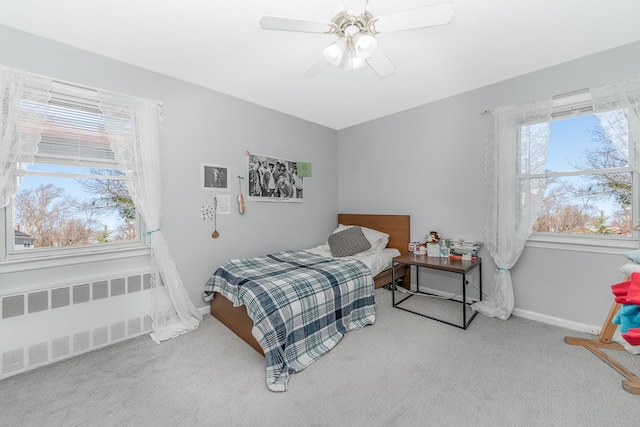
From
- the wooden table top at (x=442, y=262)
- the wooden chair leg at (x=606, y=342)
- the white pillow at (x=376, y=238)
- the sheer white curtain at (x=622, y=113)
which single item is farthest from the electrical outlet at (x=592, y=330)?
the white pillow at (x=376, y=238)

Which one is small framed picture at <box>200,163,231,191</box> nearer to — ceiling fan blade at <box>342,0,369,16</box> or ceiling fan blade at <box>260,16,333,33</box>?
ceiling fan blade at <box>260,16,333,33</box>

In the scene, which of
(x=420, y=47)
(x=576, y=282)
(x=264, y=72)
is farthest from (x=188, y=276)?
(x=576, y=282)

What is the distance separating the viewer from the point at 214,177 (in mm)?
2854

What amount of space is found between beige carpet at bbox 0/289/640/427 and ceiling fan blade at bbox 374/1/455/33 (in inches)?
86.7

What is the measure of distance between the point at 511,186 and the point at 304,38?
2359 mm

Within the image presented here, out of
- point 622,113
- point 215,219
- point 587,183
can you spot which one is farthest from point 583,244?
point 215,219

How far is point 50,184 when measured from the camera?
81.4 inches

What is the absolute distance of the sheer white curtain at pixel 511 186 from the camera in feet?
8.07

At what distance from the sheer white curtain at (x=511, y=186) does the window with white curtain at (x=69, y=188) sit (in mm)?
3596

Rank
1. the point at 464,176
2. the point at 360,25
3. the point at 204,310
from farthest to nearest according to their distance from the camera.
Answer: the point at 464,176
the point at 204,310
the point at 360,25

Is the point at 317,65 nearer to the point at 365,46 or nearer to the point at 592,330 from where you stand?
the point at 365,46

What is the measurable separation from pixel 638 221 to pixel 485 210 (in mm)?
1066

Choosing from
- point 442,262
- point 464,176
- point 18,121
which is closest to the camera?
point 18,121

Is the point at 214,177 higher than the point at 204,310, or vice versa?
the point at 214,177
